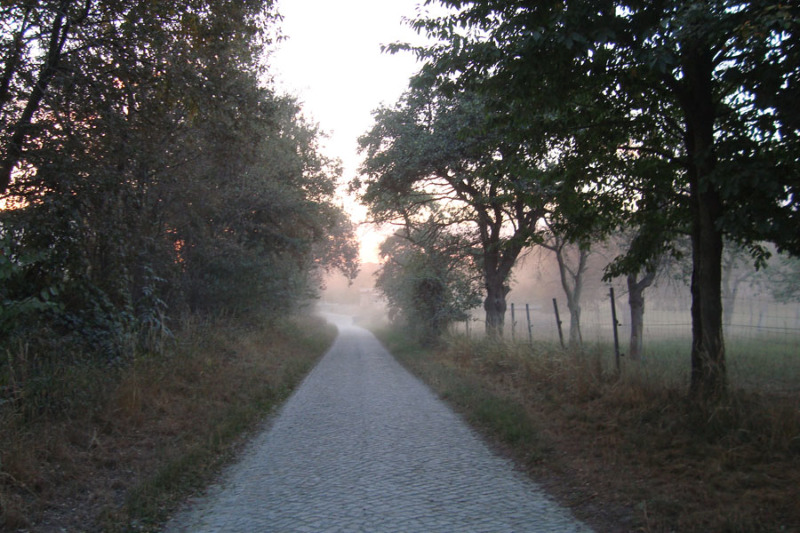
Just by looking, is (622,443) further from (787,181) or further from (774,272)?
(774,272)

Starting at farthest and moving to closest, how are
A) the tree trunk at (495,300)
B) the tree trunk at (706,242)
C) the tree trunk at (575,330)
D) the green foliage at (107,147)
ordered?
1. the tree trunk at (495,300)
2. the tree trunk at (575,330)
3. the green foliage at (107,147)
4. the tree trunk at (706,242)

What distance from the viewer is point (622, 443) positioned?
613 centimetres

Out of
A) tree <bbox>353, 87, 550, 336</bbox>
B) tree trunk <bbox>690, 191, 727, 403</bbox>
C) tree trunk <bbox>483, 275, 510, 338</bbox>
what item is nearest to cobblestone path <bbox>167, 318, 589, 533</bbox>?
tree trunk <bbox>690, 191, 727, 403</bbox>

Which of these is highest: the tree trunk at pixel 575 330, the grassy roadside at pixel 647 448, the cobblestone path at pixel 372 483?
the tree trunk at pixel 575 330

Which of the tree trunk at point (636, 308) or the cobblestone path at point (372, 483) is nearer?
the cobblestone path at point (372, 483)

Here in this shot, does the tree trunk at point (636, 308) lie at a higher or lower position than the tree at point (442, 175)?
lower

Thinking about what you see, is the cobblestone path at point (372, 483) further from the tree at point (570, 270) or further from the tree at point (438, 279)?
the tree at point (438, 279)

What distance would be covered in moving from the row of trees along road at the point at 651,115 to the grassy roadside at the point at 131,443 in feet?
18.7

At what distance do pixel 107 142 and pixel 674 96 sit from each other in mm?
8978

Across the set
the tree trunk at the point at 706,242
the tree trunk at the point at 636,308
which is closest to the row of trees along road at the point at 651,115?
the tree trunk at the point at 706,242

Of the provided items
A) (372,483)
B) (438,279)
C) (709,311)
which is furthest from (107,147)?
(438,279)

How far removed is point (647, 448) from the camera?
19.0ft

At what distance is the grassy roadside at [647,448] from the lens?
4.25m

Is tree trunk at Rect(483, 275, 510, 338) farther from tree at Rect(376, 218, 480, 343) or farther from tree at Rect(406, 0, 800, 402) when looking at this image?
tree at Rect(406, 0, 800, 402)
